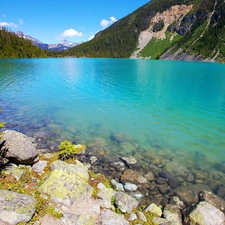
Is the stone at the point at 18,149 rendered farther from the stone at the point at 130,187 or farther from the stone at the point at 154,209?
the stone at the point at 154,209

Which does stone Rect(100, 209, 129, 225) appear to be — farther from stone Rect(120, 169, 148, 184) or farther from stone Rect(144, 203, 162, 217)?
stone Rect(120, 169, 148, 184)

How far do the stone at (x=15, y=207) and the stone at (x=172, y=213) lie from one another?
6.74 m

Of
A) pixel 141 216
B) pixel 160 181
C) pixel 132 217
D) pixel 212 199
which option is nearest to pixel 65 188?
pixel 132 217

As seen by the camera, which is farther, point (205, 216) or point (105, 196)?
point (105, 196)

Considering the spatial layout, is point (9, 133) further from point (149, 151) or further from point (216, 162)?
point (216, 162)

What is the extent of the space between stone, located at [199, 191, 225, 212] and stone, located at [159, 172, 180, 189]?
5.32ft

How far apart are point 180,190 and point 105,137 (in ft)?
31.3

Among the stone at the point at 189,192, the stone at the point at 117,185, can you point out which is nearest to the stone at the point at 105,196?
the stone at the point at 117,185

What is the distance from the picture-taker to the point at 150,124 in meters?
23.7

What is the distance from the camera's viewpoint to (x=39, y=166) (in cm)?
1198

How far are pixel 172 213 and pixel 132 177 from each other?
12.5ft

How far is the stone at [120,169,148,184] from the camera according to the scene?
12.9 m

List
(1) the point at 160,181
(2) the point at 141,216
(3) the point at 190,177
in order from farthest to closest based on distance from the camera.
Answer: (3) the point at 190,177, (1) the point at 160,181, (2) the point at 141,216

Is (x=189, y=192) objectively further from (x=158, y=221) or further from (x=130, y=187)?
(x=158, y=221)
